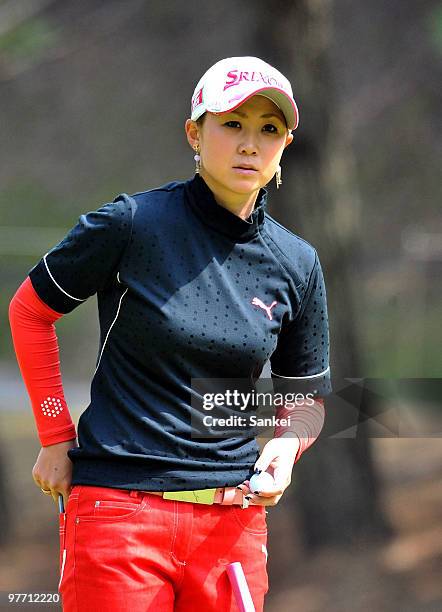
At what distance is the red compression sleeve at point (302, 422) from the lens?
1904 mm

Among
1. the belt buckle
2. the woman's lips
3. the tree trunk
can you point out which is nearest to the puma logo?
the woman's lips

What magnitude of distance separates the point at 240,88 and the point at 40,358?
583 mm

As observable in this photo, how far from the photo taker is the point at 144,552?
1.65 metres

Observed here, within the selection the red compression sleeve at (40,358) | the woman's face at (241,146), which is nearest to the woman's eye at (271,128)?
the woman's face at (241,146)

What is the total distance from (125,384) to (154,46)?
125 inches

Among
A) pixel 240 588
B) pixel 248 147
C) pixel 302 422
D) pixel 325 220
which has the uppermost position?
pixel 325 220

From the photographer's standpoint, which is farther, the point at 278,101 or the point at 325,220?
the point at 325,220

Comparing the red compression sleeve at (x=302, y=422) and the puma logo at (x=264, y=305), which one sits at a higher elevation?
the puma logo at (x=264, y=305)

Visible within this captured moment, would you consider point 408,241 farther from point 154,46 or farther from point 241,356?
point 241,356

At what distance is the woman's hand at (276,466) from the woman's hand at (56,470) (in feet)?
1.01

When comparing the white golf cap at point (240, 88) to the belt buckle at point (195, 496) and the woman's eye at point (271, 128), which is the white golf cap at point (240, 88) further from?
the belt buckle at point (195, 496)

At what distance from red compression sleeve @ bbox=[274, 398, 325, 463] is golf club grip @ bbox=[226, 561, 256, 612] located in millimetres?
267

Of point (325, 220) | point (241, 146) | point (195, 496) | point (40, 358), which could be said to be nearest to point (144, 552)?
point (195, 496)

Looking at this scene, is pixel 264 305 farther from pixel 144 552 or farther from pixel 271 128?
pixel 144 552
